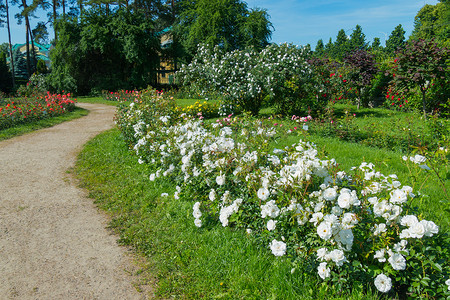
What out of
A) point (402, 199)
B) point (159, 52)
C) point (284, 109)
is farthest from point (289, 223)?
point (159, 52)

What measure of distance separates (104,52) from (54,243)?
67.2 feet

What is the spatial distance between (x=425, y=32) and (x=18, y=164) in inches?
1937

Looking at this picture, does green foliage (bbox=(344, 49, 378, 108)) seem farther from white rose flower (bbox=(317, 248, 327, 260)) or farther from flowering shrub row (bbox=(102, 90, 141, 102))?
flowering shrub row (bbox=(102, 90, 141, 102))

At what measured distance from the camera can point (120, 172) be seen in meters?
5.15

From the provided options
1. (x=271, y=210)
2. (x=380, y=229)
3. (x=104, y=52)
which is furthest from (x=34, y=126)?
(x=104, y=52)

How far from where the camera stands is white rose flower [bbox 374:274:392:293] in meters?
1.90

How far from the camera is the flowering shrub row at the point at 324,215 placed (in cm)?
199

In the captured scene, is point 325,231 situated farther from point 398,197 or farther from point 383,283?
point 398,197

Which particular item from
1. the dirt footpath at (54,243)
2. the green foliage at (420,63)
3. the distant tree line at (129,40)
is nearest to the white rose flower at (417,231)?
the dirt footpath at (54,243)

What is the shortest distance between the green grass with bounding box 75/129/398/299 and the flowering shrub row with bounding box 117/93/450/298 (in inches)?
4.5

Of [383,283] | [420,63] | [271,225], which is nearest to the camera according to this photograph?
[383,283]

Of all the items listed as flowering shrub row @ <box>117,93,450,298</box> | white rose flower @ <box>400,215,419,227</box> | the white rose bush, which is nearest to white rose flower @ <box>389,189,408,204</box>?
flowering shrub row @ <box>117,93,450,298</box>

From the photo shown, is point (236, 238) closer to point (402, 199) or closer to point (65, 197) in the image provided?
point (402, 199)

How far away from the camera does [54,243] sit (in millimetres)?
3145
